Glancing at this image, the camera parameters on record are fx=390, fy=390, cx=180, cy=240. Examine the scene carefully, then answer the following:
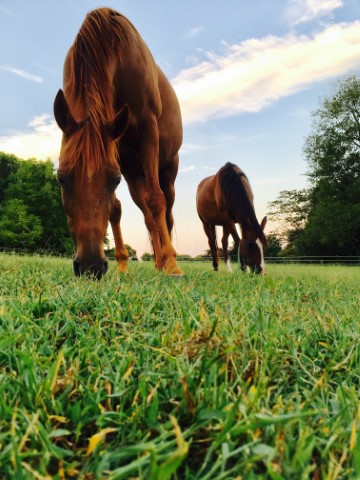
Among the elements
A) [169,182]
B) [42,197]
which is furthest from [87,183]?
[42,197]

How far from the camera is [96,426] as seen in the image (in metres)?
0.98

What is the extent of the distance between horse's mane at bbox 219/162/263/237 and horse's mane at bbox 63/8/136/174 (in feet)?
14.9

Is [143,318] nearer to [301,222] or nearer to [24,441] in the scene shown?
[24,441]

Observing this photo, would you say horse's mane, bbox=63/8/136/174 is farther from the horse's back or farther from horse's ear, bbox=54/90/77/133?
the horse's back

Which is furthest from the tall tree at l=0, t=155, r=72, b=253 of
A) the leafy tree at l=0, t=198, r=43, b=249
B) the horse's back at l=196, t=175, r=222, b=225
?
the horse's back at l=196, t=175, r=222, b=225

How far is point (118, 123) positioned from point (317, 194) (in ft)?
124

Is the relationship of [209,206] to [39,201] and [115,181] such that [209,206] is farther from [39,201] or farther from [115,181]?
[39,201]

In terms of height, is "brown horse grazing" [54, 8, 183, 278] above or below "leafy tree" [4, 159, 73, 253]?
below

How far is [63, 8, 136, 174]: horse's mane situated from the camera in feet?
10.4

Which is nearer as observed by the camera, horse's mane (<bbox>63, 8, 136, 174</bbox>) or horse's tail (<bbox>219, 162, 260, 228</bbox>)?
horse's mane (<bbox>63, 8, 136, 174</bbox>)

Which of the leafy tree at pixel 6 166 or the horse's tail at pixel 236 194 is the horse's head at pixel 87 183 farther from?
the leafy tree at pixel 6 166

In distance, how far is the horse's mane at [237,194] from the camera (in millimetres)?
8073

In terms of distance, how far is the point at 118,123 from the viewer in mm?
3486

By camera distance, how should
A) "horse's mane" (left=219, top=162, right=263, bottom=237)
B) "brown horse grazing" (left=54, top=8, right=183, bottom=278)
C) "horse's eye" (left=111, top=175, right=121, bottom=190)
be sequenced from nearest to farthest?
"brown horse grazing" (left=54, top=8, right=183, bottom=278), "horse's eye" (left=111, top=175, right=121, bottom=190), "horse's mane" (left=219, top=162, right=263, bottom=237)
